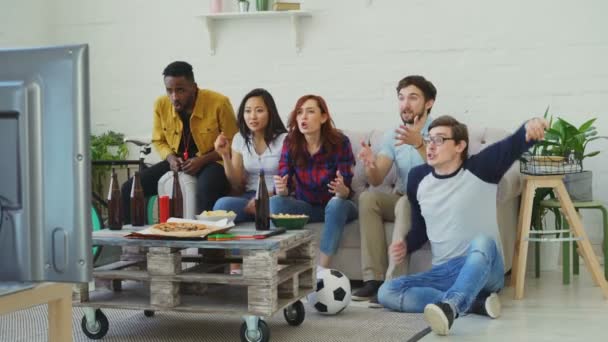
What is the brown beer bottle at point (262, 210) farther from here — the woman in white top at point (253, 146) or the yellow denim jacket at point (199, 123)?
the yellow denim jacket at point (199, 123)

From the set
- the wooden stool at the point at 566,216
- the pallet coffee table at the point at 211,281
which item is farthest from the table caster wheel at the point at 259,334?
the wooden stool at the point at 566,216

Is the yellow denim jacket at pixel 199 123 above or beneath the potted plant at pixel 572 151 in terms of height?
above

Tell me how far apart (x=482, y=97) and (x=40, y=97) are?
4.35m

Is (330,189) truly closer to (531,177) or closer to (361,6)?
(531,177)

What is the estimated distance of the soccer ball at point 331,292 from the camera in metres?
3.79

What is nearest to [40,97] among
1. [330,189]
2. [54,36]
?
[330,189]

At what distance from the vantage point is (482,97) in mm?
5324

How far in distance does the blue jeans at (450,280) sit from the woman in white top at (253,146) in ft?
3.47

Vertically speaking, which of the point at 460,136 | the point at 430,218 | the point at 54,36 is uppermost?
the point at 54,36

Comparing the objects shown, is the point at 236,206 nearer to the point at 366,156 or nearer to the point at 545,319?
the point at 366,156

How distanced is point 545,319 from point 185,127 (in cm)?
236

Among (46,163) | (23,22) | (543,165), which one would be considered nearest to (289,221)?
(543,165)

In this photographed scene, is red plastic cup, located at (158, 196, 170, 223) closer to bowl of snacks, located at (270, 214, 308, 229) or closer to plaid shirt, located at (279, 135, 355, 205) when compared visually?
bowl of snacks, located at (270, 214, 308, 229)

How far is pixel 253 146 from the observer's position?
15.9 ft
